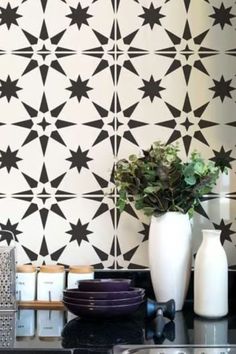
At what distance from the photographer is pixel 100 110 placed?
1.61 metres

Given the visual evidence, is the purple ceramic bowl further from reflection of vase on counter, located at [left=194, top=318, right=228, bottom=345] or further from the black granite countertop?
reflection of vase on counter, located at [left=194, top=318, right=228, bottom=345]

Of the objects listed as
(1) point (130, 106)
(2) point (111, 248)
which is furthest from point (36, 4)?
(2) point (111, 248)

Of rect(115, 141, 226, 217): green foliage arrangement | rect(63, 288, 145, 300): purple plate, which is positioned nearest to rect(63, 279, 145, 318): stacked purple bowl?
rect(63, 288, 145, 300): purple plate

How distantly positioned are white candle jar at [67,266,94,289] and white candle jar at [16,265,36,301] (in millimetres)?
95

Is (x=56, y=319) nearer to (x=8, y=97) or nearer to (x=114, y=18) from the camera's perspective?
(x=8, y=97)

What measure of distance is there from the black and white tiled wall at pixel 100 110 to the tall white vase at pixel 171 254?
0.15m

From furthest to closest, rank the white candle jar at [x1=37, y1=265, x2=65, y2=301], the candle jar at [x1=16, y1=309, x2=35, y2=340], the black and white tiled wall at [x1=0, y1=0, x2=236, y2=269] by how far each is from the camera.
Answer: the black and white tiled wall at [x1=0, y1=0, x2=236, y2=269] → the white candle jar at [x1=37, y1=265, x2=65, y2=301] → the candle jar at [x1=16, y1=309, x2=35, y2=340]

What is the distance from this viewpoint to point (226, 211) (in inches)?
63.0

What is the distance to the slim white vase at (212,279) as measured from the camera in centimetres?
136

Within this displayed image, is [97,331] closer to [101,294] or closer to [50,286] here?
[101,294]

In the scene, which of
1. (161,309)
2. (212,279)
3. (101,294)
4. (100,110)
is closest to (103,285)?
(101,294)

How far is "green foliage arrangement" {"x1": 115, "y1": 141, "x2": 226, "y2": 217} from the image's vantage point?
1.41 meters

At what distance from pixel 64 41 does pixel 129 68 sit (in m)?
0.20

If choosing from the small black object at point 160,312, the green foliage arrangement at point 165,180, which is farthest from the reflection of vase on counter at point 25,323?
the green foliage arrangement at point 165,180
